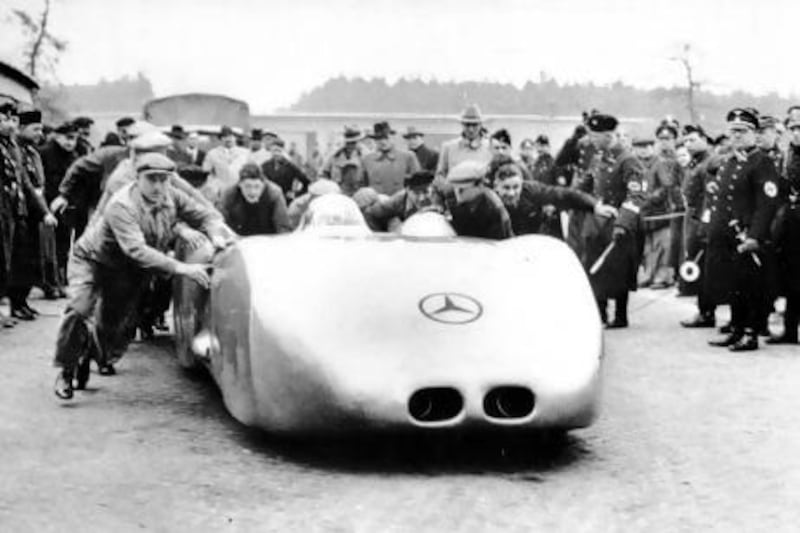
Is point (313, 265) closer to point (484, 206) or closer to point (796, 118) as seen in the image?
point (484, 206)

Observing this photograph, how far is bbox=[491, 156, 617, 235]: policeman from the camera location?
1033 centimetres

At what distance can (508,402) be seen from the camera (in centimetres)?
617

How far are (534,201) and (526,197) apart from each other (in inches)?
3.0

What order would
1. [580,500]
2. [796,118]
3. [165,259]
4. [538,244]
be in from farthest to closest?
[796,118]
[165,259]
[538,244]
[580,500]

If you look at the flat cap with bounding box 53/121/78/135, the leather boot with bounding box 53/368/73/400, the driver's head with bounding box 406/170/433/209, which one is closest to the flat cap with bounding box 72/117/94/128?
the flat cap with bounding box 53/121/78/135

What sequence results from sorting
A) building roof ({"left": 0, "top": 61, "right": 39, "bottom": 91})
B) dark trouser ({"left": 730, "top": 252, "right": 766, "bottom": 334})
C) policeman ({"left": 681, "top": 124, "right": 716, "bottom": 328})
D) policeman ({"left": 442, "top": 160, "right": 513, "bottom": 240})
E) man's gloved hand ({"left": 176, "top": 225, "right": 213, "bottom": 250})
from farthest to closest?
building roof ({"left": 0, "top": 61, "right": 39, "bottom": 91}) → policeman ({"left": 681, "top": 124, "right": 716, "bottom": 328}) → dark trouser ({"left": 730, "top": 252, "right": 766, "bottom": 334}) → policeman ({"left": 442, "top": 160, "right": 513, "bottom": 240}) → man's gloved hand ({"left": 176, "top": 225, "right": 213, "bottom": 250})

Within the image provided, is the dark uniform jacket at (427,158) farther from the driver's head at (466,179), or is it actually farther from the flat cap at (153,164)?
the flat cap at (153,164)

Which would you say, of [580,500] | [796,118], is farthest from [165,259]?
[796,118]

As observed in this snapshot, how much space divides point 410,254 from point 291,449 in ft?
3.82

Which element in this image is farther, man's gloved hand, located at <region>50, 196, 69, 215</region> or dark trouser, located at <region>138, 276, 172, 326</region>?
man's gloved hand, located at <region>50, 196, 69, 215</region>

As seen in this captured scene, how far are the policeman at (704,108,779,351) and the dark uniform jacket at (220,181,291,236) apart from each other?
Answer: 142 inches

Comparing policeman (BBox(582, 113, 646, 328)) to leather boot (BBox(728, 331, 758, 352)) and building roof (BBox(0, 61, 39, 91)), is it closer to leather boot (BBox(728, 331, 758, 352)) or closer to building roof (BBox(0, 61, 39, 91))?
leather boot (BBox(728, 331, 758, 352))

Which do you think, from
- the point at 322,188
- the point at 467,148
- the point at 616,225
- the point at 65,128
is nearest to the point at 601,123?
the point at 616,225

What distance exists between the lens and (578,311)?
21.7 feet
